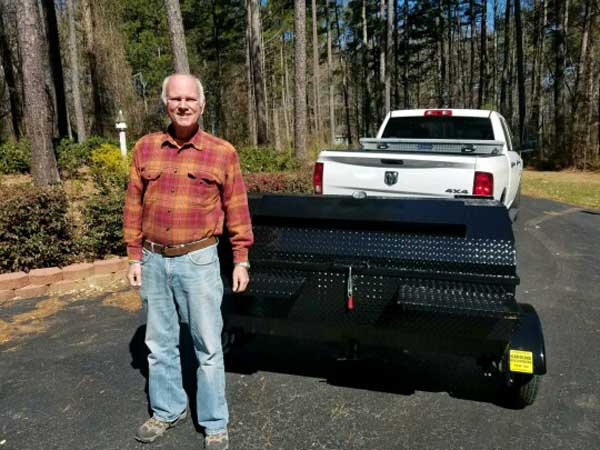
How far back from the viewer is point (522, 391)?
3.00 meters

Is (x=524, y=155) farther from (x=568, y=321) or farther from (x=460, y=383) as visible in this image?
(x=460, y=383)

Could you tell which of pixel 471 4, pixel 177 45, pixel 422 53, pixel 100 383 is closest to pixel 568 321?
pixel 100 383

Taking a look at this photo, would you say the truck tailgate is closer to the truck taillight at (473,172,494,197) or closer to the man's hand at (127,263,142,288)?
the truck taillight at (473,172,494,197)

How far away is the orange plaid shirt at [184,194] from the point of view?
99.3 inches

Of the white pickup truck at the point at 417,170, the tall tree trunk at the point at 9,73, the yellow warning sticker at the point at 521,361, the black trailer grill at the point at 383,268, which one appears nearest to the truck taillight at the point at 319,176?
the white pickup truck at the point at 417,170

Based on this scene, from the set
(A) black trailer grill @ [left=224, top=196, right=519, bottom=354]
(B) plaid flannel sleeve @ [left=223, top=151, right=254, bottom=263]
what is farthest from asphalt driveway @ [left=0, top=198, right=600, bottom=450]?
(B) plaid flannel sleeve @ [left=223, top=151, right=254, bottom=263]

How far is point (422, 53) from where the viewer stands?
54.2 meters

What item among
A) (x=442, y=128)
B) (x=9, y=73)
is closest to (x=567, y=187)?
(x=442, y=128)

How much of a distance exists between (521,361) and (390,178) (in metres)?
2.75

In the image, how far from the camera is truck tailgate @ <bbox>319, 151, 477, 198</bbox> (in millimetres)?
4902

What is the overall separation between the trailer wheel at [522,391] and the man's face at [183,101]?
8.07 ft

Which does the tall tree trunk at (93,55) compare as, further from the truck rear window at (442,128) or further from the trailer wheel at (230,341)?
the trailer wheel at (230,341)

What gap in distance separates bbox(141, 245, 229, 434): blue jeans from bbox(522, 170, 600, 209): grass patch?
40.6ft

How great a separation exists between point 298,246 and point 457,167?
2.71 metres
